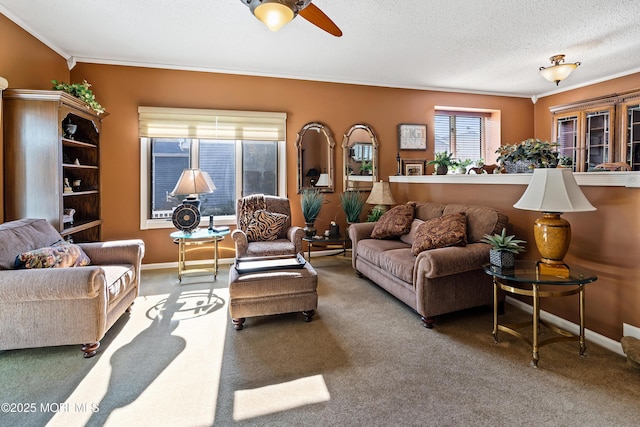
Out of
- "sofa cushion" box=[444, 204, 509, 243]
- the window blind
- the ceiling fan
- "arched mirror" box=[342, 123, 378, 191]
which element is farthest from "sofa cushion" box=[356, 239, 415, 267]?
the ceiling fan

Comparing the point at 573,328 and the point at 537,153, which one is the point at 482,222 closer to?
the point at 537,153

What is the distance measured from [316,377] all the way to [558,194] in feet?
6.48

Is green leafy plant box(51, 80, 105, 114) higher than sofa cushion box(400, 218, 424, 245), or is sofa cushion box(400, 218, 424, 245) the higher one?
green leafy plant box(51, 80, 105, 114)

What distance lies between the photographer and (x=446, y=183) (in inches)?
165

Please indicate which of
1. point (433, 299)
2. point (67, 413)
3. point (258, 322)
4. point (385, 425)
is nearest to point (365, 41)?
point (433, 299)

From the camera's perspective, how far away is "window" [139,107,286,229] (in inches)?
179

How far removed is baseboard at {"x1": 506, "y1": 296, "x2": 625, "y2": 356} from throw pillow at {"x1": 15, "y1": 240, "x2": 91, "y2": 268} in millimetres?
3823

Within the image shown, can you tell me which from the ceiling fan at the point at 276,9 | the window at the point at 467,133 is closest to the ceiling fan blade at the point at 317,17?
the ceiling fan at the point at 276,9

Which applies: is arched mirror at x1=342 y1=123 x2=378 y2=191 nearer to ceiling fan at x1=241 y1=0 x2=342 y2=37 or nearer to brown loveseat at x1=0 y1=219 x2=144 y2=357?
ceiling fan at x1=241 y1=0 x2=342 y2=37

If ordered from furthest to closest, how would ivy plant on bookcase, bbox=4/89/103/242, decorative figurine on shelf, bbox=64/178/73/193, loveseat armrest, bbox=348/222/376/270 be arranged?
loveseat armrest, bbox=348/222/376/270, decorative figurine on shelf, bbox=64/178/73/193, ivy plant on bookcase, bbox=4/89/103/242

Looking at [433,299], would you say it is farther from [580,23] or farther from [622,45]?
[622,45]

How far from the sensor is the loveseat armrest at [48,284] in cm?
209

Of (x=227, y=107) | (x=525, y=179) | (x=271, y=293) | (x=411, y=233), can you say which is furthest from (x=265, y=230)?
(x=525, y=179)

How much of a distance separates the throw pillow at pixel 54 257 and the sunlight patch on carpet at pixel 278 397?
5.37 feet
